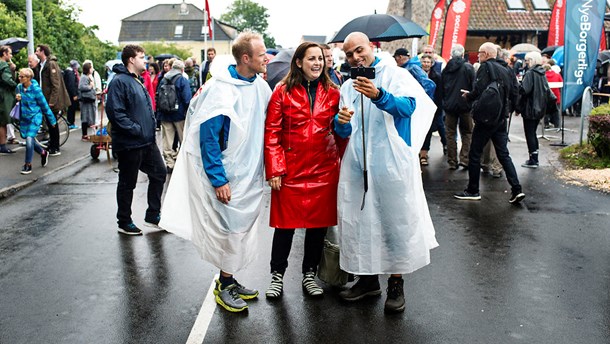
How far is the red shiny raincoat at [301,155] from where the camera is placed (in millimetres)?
4773

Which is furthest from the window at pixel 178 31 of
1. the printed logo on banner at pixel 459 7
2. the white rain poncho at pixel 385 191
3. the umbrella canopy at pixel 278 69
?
the white rain poncho at pixel 385 191

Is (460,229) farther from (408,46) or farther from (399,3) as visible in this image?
(399,3)

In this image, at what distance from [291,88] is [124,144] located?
282cm

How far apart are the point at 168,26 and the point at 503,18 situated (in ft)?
219

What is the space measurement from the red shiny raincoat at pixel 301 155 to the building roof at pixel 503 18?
1320 inches

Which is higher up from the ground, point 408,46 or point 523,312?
point 408,46

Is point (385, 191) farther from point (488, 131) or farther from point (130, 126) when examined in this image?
point (488, 131)

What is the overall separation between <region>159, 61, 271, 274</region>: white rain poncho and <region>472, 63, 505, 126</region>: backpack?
14.6 ft

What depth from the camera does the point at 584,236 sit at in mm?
6863

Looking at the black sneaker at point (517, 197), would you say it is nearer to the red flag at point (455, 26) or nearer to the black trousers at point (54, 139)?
the black trousers at point (54, 139)

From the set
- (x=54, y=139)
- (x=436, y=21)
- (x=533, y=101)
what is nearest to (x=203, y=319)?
(x=533, y=101)

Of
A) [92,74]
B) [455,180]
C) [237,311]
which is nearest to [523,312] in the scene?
[237,311]

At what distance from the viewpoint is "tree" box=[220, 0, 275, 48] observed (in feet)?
405

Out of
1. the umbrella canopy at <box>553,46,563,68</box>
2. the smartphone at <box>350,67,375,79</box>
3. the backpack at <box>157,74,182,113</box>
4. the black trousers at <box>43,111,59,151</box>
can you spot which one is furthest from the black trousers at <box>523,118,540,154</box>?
the umbrella canopy at <box>553,46,563,68</box>
